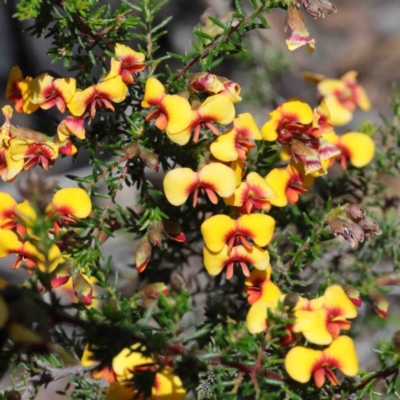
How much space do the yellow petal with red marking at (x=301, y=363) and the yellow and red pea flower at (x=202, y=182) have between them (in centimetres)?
32

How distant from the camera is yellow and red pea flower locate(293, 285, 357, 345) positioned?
972 millimetres

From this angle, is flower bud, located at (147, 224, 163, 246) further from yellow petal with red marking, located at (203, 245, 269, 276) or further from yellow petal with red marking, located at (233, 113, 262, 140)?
yellow petal with red marking, located at (233, 113, 262, 140)

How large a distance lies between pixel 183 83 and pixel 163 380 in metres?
0.63

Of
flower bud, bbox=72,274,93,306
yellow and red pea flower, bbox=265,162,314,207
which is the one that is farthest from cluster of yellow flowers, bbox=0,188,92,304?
yellow and red pea flower, bbox=265,162,314,207

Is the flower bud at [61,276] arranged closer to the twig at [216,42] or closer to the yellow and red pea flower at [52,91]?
the yellow and red pea flower at [52,91]

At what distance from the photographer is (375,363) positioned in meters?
2.00

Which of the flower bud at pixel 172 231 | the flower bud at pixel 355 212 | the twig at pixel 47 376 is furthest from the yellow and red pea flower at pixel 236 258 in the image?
the twig at pixel 47 376

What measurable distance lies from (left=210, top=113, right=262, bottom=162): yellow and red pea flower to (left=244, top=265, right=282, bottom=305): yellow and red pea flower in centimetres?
25

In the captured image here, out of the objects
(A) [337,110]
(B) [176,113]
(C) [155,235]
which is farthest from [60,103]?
(A) [337,110]

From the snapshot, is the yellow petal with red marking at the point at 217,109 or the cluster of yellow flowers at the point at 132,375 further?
the yellow petal with red marking at the point at 217,109

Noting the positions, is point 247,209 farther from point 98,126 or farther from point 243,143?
point 98,126

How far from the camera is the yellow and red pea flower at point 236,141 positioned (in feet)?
3.55

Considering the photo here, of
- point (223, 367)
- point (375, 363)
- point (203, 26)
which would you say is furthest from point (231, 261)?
point (375, 363)

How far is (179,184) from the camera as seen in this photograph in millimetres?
1102
